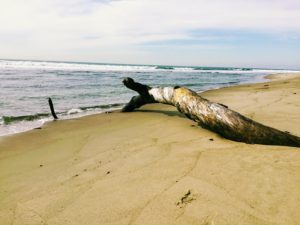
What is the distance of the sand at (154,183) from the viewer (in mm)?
2189

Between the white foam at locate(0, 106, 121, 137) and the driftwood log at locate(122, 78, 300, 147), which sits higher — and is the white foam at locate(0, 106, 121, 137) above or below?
below

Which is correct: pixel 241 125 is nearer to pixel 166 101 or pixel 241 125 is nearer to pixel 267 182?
pixel 267 182

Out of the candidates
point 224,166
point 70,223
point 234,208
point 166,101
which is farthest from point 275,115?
point 70,223

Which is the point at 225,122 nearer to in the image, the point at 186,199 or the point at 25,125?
the point at 186,199

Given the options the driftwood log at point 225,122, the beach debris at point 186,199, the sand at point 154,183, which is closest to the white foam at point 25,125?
the sand at point 154,183

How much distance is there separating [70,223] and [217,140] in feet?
8.31

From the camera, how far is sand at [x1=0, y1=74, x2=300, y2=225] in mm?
2189

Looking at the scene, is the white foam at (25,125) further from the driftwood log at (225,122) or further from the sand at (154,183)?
the driftwood log at (225,122)

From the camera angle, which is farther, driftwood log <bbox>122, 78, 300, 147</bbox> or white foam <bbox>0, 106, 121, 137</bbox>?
white foam <bbox>0, 106, 121, 137</bbox>

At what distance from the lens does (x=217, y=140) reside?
418cm

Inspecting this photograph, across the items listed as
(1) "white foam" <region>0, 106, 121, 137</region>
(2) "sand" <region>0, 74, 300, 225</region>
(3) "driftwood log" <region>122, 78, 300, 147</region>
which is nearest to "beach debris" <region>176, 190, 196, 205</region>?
(2) "sand" <region>0, 74, 300, 225</region>

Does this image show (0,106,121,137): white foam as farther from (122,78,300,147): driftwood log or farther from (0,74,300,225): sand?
(122,78,300,147): driftwood log

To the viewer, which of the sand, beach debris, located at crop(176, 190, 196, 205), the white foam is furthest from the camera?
the white foam

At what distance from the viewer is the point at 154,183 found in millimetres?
2768
